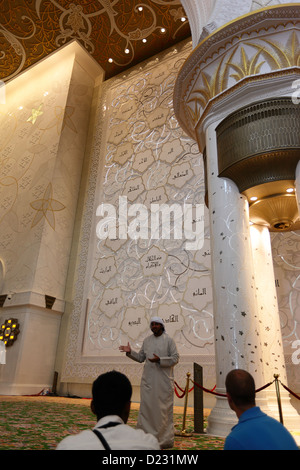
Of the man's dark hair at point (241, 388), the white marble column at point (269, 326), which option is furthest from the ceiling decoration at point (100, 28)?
the man's dark hair at point (241, 388)

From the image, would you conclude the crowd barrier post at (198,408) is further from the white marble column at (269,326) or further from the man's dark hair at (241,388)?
the man's dark hair at (241,388)

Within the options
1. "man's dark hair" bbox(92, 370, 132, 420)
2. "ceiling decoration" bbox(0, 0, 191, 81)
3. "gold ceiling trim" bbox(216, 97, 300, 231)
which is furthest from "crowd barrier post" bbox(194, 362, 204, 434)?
"ceiling decoration" bbox(0, 0, 191, 81)

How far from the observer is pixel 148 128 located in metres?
7.13

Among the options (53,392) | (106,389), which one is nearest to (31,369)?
(53,392)

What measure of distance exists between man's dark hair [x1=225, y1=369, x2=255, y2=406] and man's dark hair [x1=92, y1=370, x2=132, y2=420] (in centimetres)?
37

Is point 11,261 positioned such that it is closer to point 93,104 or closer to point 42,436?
point 93,104

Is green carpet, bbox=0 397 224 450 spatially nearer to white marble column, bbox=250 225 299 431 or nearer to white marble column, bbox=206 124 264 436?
white marble column, bbox=206 124 264 436

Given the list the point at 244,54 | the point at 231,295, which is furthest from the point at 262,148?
the point at 231,295

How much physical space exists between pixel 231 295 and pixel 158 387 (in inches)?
32.5

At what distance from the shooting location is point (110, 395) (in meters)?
0.99

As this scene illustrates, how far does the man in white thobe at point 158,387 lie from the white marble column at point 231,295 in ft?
1.20

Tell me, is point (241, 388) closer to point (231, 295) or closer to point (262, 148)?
point (231, 295)

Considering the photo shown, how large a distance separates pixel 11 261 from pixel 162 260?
3135 mm

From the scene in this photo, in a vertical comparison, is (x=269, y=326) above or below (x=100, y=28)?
below
